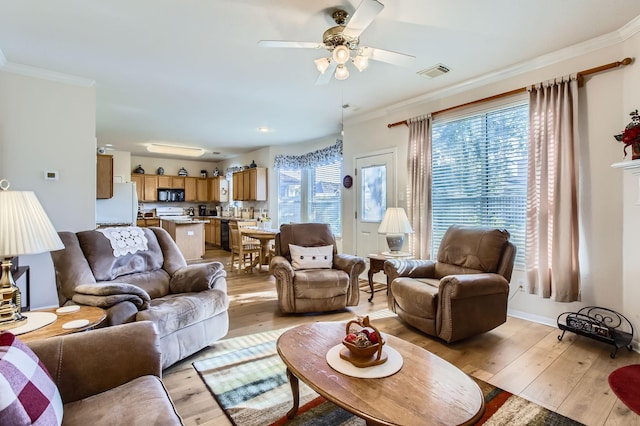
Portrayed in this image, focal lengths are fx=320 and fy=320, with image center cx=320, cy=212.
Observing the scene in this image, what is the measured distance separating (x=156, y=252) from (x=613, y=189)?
412 centimetres

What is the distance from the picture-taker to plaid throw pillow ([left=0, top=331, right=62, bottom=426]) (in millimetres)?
852

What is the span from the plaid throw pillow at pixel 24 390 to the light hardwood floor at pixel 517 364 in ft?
2.99

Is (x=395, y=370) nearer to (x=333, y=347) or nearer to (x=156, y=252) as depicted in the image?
(x=333, y=347)

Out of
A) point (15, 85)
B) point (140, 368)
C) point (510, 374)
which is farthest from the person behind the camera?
point (15, 85)

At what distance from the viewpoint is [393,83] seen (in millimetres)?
3820

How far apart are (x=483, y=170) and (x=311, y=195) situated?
3953mm

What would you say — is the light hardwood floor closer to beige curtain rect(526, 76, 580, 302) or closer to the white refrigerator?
beige curtain rect(526, 76, 580, 302)

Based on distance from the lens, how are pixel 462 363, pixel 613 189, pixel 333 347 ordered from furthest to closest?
1. pixel 613 189
2. pixel 462 363
3. pixel 333 347

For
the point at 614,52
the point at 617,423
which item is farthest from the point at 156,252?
the point at 614,52

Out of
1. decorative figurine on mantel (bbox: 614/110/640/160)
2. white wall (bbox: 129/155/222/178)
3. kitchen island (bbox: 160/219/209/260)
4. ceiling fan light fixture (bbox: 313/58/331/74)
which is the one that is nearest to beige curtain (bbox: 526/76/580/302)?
A: decorative figurine on mantel (bbox: 614/110/640/160)

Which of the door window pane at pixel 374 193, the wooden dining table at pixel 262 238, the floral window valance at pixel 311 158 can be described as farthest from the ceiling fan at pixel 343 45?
the floral window valance at pixel 311 158

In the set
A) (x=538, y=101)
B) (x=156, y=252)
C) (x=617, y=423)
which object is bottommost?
(x=617, y=423)

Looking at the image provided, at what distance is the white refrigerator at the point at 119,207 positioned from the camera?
19.4 feet

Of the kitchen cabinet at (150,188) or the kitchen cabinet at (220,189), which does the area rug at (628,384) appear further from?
the kitchen cabinet at (150,188)
